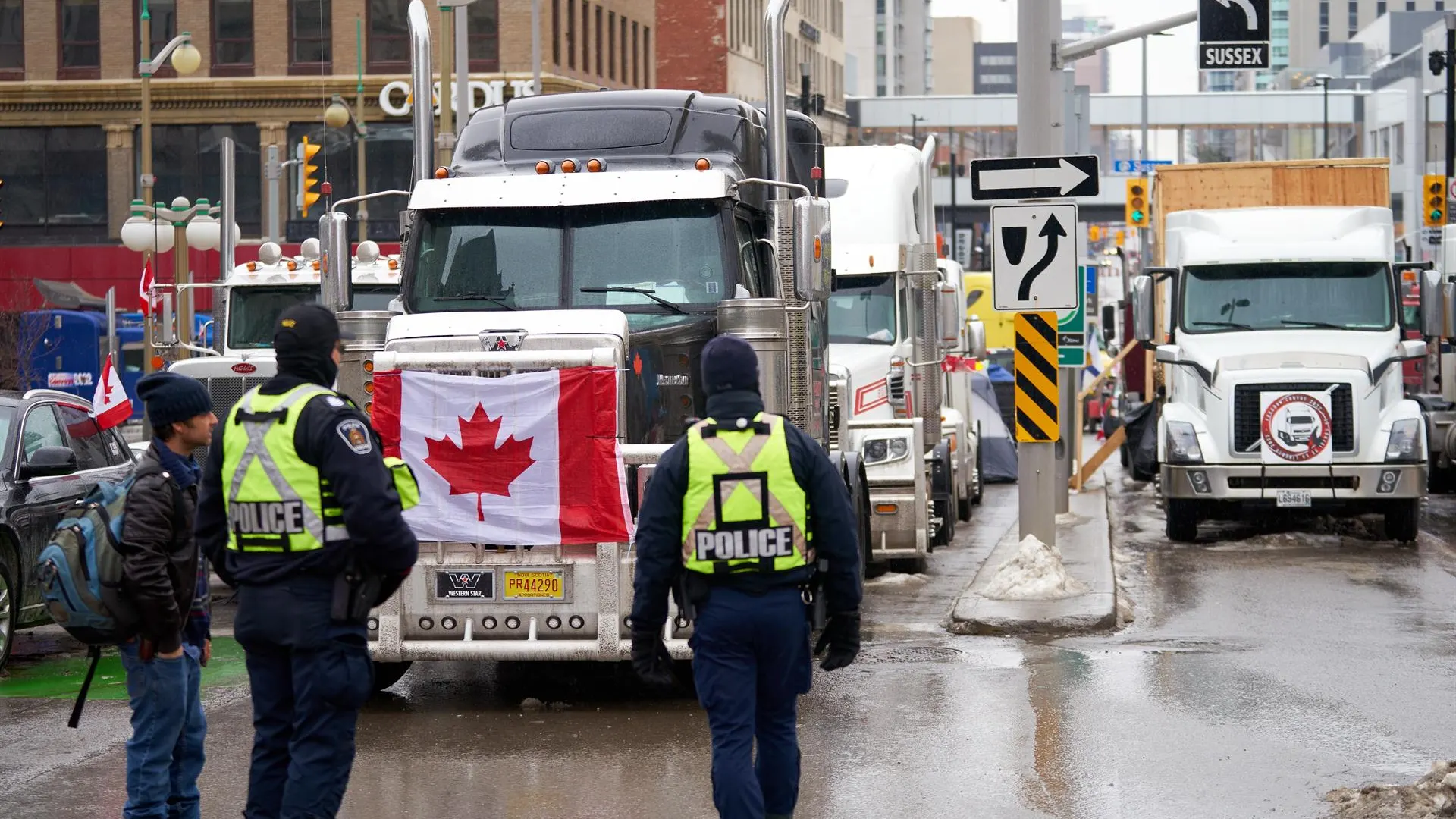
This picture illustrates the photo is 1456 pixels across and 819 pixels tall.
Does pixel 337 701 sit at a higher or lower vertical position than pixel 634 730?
higher

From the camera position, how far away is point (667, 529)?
6.62 meters

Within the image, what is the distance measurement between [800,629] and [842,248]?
11969 mm

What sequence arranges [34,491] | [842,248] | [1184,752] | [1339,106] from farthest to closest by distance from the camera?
[1339,106] → [842,248] → [34,491] → [1184,752]

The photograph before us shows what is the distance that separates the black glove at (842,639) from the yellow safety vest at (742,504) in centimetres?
25

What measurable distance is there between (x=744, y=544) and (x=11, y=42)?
54353mm

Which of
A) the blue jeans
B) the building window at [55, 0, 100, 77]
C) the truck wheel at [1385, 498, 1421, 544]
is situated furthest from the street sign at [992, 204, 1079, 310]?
the building window at [55, 0, 100, 77]

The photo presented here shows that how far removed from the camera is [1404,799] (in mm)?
7625

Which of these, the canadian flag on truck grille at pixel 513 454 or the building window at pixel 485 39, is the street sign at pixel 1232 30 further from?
the building window at pixel 485 39

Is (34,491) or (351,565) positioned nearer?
(351,565)

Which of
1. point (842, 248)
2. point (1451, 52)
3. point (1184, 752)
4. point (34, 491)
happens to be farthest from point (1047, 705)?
point (1451, 52)

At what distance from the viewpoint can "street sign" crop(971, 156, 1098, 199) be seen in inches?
565

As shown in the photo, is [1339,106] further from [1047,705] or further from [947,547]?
[1047,705]

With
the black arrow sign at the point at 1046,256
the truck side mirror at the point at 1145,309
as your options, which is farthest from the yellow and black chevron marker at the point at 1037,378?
the truck side mirror at the point at 1145,309

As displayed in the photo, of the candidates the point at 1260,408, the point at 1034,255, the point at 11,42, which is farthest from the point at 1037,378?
the point at 11,42
